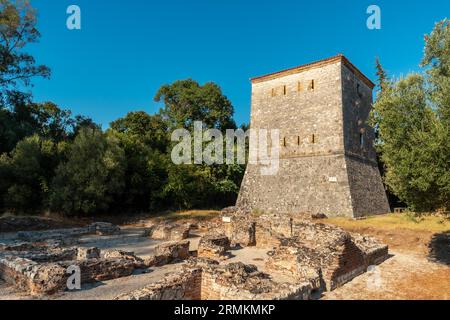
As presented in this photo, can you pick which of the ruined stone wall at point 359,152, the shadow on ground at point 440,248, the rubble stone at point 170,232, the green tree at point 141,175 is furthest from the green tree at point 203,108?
the shadow on ground at point 440,248

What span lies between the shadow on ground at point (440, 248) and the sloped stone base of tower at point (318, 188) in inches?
Answer: 218

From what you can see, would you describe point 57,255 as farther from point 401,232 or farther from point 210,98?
point 210,98

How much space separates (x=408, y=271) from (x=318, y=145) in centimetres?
1384

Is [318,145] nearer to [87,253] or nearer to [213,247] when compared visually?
Answer: [213,247]

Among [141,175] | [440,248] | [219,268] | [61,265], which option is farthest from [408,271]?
[141,175]

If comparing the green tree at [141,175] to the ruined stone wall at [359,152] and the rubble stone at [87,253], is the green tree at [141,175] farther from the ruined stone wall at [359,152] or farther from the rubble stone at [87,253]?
the ruined stone wall at [359,152]

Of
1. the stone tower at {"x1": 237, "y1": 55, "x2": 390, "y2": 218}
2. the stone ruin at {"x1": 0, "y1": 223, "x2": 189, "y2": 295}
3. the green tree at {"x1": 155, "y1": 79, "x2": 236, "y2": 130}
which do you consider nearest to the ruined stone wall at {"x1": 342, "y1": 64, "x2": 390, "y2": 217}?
the stone tower at {"x1": 237, "y1": 55, "x2": 390, "y2": 218}

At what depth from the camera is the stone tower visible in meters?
20.7

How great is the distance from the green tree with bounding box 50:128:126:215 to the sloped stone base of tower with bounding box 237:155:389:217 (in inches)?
431

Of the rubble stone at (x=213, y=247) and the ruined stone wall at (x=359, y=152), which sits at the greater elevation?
the ruined stone wall at (x=359, y=152)

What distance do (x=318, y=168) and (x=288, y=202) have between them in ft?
11.3

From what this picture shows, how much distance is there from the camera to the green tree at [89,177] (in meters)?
22.3

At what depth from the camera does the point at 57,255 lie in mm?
9945
